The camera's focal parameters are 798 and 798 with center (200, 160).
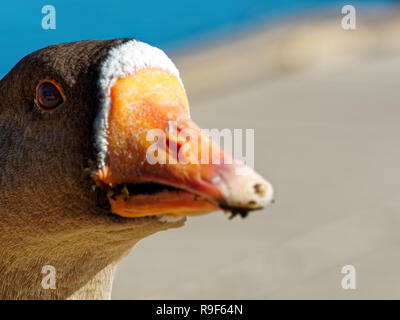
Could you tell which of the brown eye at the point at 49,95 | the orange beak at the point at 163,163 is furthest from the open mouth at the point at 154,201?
the brown eye at the point at 49,95

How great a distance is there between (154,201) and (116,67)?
34cm

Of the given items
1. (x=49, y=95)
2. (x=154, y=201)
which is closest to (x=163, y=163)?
(x=154, y=201)

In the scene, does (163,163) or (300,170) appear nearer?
(163,163)

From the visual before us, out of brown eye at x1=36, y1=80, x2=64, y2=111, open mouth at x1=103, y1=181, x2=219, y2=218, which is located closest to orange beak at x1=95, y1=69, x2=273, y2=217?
open mouth at x1=103, y1=181, x2=219, y2=218

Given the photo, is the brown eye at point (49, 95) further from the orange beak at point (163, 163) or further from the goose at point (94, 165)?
the orange beak at point (163, 163)

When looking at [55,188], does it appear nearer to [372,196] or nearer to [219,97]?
[372,196]

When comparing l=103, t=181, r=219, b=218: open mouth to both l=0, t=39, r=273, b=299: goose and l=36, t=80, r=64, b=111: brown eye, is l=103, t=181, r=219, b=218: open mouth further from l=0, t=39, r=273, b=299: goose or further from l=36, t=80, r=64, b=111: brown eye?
l=36, t=80, r=64, b=111: brown eye

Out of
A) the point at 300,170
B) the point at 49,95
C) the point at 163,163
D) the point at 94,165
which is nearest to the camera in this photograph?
the point at 163,163

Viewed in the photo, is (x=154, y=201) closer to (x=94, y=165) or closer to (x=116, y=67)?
(x=94, y=165)

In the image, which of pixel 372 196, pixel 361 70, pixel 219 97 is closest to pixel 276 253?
pixel 372 196

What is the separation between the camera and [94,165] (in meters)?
1.93

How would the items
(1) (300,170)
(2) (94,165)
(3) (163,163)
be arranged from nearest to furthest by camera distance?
(3) (163,163)
(2) (94,165)
(1) (300,170)

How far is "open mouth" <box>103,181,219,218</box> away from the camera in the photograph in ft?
5.91

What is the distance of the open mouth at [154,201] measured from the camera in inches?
71.0
